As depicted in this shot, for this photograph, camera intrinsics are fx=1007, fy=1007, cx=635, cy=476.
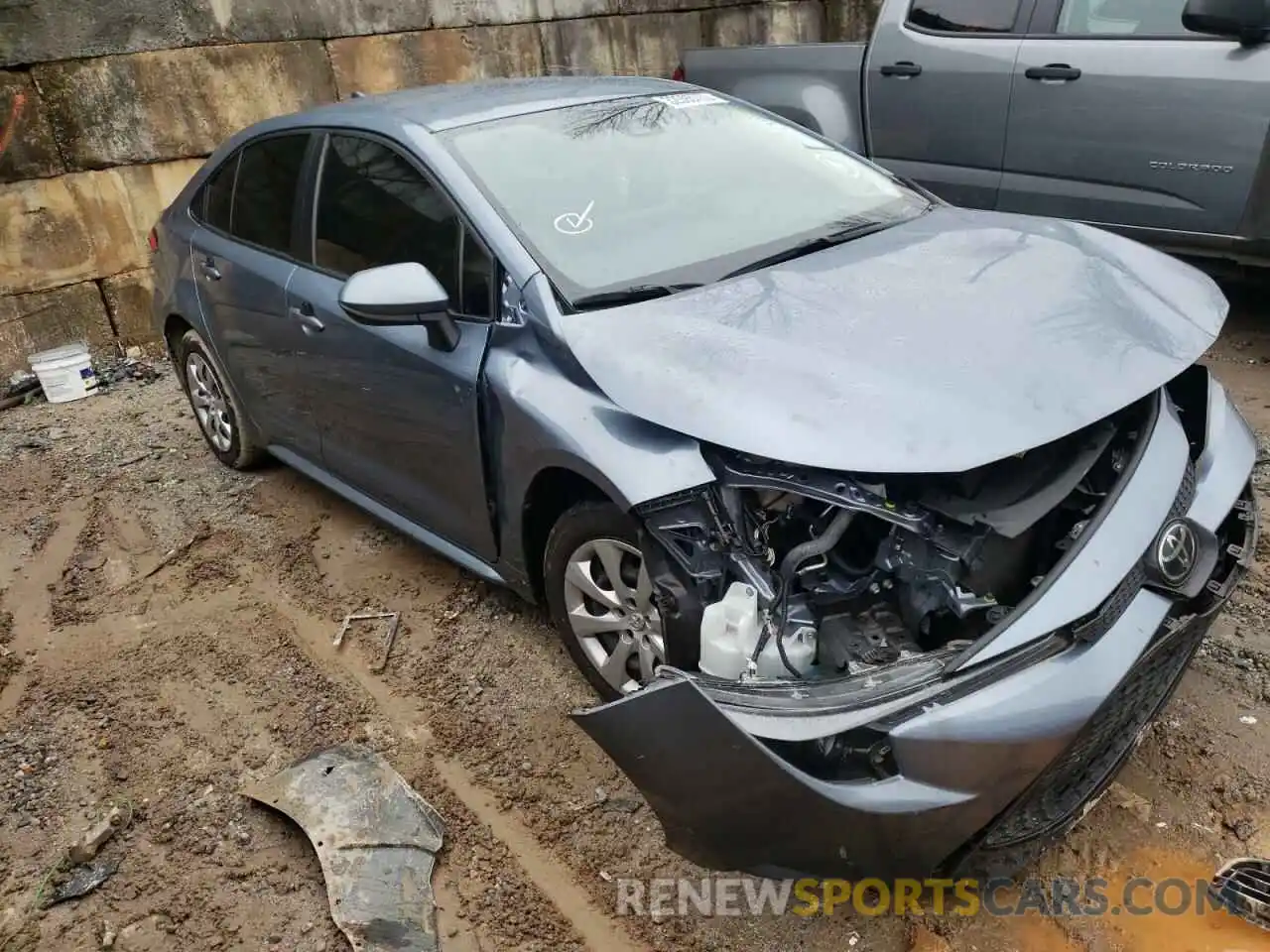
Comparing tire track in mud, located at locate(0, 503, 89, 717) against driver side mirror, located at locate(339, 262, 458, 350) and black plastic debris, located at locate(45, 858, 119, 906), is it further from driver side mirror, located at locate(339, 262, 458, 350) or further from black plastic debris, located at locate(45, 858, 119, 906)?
driver side mirror, located at locate(339, 262, 458, 350)

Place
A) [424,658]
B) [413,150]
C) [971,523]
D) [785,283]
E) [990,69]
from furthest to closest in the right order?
[990,69]
[424,658]
[413,150]
[785,283]
[971,523]

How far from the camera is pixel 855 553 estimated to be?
237 cm

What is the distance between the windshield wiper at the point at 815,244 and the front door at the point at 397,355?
0.75 m

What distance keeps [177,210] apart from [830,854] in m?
4.28

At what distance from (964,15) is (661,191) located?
10.5 feet

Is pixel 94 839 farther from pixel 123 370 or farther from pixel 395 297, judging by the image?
pixel 123 370

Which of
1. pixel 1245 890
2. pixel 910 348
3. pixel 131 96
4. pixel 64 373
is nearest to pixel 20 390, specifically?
pixel 64 373

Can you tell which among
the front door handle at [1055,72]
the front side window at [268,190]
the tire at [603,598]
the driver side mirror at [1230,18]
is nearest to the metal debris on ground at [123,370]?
the front side window at [268,190]

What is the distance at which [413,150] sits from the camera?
3.16 meters

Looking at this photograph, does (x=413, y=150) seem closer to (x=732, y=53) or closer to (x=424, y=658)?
(x=424, y=658)

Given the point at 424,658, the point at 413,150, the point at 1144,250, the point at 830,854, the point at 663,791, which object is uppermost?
the point at 413,150

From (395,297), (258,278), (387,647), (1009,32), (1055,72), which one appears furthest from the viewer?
(1009,32)

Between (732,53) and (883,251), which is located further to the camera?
(732,53)

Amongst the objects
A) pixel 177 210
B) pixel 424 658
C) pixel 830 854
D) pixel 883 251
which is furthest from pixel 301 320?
pixel 830 854
